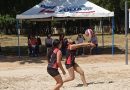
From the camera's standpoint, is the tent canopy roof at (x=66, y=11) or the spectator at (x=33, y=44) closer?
the tent canopy roof at (x=66, y=11)

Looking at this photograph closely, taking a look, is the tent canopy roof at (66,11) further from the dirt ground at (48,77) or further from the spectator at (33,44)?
the dirt ground at (48,77)

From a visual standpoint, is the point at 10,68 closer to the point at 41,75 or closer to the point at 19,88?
the point at 41,75

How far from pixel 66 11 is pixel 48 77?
9133 mm

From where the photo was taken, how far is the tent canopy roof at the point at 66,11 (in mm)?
23578

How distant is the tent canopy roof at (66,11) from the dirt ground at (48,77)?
3.05 metres

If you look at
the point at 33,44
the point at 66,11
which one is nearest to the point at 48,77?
the point at 66,11

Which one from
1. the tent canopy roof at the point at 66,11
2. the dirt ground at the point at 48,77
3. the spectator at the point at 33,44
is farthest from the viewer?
the spectator at the point at 33,44

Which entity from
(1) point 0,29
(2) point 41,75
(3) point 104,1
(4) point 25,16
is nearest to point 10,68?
(2) point 41,75

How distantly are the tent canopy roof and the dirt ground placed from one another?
3052mm

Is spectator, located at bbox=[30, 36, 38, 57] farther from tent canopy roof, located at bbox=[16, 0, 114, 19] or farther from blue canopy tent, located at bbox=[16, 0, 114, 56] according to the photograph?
tent canopy roof, located at bbox=[16, 0, 114, 19]

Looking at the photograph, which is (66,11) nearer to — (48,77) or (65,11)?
(65,11)

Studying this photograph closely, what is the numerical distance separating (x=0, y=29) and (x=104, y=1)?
18.3m

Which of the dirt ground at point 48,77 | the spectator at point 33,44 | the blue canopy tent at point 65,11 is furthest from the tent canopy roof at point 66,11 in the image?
the dirt ground at point 48,77

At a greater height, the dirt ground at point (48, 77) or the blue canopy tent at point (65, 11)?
the blue canopy tent at point (65, 11)
